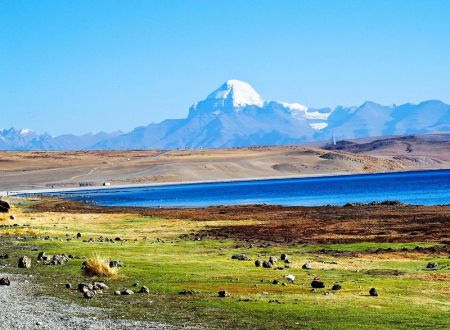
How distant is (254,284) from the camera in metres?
25.1

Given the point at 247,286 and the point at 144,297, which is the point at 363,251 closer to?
the point at 247,286

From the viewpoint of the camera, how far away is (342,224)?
178 ft

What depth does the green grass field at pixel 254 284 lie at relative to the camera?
19.6 meters

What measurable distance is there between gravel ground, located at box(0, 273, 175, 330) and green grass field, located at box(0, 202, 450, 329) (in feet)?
2.40

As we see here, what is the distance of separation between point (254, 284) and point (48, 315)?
7.71 metres

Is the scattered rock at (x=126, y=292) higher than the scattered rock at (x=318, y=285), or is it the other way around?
the scattered rock at (x=318, y=285)

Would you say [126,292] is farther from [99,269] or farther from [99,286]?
[99,269]

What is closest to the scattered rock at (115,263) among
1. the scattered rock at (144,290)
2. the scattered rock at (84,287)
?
the scattered rock at (84,287)

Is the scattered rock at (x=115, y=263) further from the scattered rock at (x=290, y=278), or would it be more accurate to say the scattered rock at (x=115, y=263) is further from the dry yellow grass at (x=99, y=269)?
the scattered rock at (x=290, y=278)

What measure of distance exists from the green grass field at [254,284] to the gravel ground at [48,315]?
730 mm

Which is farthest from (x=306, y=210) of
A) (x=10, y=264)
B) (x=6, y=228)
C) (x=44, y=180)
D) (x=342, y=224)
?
(x=44, y=180)

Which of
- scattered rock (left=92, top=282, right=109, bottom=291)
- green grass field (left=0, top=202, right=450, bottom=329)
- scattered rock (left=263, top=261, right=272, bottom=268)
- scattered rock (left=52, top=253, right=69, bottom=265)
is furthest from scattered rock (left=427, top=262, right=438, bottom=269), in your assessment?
scattered rock (left=52, top=253, right=69, bottom=265)

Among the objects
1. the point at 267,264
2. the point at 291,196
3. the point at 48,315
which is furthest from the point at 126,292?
the point at 291,196

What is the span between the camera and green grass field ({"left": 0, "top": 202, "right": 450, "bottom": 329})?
19.6 m
